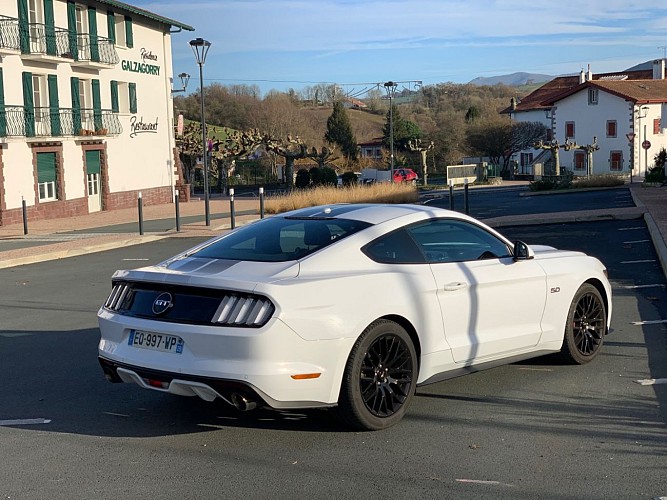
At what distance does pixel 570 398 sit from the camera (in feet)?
21.0

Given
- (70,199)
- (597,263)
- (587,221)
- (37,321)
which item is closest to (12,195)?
(70,199)

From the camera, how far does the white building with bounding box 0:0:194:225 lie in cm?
3222

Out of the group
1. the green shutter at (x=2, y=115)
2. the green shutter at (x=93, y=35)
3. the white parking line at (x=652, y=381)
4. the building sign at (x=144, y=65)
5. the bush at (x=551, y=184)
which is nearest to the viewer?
the white parking line at (x=652, y=381)

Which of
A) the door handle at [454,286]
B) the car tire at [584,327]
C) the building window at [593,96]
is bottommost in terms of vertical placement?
the car tire at [584,327]

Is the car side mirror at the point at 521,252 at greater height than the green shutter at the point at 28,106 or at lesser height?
lesser

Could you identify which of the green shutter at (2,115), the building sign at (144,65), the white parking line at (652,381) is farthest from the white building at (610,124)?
the white parking line at (652,381)

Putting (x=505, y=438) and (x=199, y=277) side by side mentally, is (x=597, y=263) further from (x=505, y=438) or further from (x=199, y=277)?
(x=199, y=277)

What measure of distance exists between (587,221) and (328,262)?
1832 cm

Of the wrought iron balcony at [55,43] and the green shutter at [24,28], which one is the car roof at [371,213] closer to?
the wrought iron balcony at [55,43]

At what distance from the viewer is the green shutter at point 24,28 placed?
32281 mm

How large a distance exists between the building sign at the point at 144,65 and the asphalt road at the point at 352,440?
35.0 metres

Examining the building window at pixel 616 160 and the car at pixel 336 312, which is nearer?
the car at pixel 336 312

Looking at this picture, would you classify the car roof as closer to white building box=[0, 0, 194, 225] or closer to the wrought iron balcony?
white building box=[0, 0, 194, 225]

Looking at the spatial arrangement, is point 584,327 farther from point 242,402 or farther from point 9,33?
point 9,33
